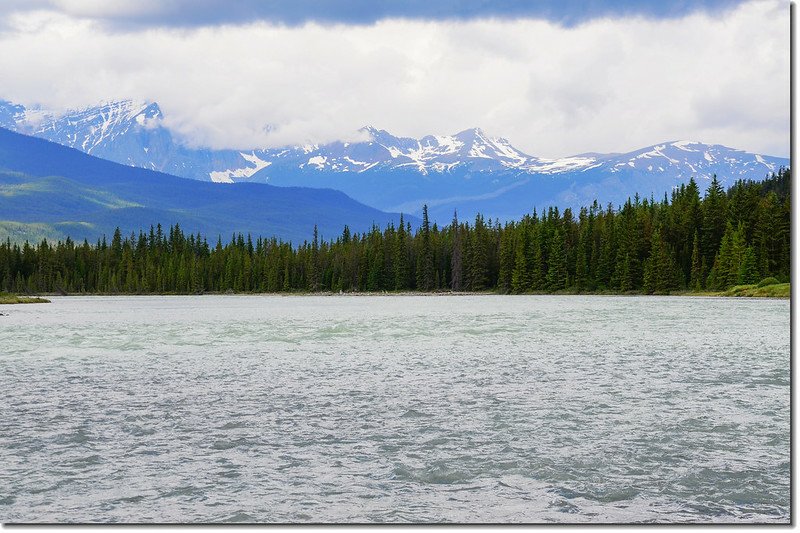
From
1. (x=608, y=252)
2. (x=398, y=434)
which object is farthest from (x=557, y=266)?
(x=398, y=434)

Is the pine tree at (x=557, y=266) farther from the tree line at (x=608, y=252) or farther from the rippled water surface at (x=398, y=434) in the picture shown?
the rippled water surface at (x=398, y=434)

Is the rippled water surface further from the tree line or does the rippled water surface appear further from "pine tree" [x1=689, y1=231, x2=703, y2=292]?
"pine tree" [x1=689, y1=231, x2=703, y2=292]

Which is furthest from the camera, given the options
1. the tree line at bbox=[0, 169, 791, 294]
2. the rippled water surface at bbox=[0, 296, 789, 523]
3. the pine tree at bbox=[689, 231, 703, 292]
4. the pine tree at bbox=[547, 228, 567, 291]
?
the pine tree at bbox=[547, 228, 567, 291]

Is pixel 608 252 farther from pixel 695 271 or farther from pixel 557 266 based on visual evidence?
pixel 695 271

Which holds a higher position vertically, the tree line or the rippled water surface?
the tree line

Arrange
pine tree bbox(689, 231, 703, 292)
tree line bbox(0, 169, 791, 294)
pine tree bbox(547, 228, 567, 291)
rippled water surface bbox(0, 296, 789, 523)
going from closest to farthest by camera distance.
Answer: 1. rippled water surface bbox(0, 296, 789, 523)
2. tree line bbox(0, 169, 791, 294)
3. pine tree bbox(689, 231, 703, 292)
4. pine tree bbox(547, 228, 567, 291)

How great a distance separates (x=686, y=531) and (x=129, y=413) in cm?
1768

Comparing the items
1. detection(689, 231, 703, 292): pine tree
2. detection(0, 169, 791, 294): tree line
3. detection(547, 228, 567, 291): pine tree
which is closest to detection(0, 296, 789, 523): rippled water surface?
detection(0, 169, 791, 294): tree line

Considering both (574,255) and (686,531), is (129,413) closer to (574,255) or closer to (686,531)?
(686,531)

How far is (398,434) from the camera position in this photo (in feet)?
72.4

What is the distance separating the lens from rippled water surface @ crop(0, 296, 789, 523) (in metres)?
15.5

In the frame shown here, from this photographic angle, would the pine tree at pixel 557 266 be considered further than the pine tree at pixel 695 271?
Yes

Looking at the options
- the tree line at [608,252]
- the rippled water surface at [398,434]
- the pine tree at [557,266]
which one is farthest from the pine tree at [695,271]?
the rippled water surface at [398,434]

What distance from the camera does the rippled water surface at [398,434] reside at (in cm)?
1548
